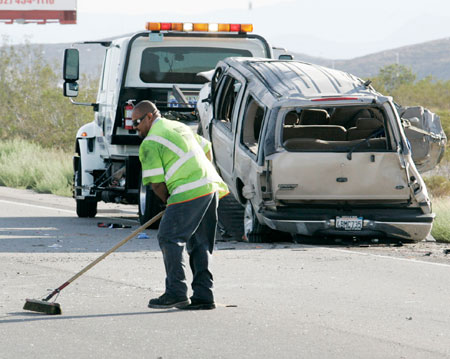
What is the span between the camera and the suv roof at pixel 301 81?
39.6 feet

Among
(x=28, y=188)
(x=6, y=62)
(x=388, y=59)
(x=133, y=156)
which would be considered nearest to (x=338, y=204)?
(x=133, y=156)

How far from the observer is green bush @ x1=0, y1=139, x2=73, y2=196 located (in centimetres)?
2256

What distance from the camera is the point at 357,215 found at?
11977 millimetres

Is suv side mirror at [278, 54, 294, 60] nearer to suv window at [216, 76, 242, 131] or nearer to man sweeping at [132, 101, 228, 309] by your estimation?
suv window at [216, 76, 242, 131]

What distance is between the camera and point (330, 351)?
6496 mm

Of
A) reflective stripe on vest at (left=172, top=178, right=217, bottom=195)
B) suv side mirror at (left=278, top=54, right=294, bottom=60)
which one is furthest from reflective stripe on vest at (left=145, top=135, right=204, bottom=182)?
suv side mirror at (left=278, top=54, right=294, bottom=60)

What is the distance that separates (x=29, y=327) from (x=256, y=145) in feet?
19.7

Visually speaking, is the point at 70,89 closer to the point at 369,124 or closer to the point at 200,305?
the point at 369,124

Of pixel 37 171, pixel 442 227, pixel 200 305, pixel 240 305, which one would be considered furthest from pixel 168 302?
pixel 37 171

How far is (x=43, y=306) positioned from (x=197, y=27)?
26.2 ft

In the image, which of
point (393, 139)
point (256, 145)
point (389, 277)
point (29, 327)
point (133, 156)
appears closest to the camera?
point (29, 327)

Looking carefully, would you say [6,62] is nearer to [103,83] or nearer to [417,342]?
[103,83]

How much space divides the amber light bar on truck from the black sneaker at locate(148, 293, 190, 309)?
7489mm

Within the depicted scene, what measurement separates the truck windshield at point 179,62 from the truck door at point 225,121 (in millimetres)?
1481
